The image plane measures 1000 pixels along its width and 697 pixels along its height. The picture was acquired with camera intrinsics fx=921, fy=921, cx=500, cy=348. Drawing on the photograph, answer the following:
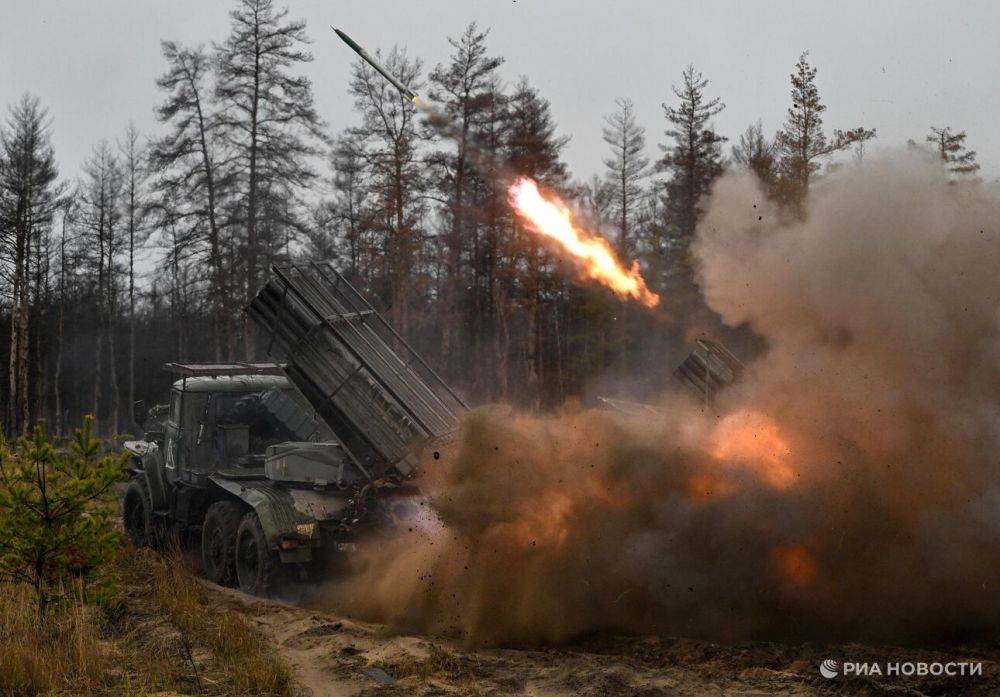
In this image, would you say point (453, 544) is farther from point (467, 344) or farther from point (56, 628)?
point (467, 344)

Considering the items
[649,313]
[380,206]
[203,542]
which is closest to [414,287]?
[380,206]

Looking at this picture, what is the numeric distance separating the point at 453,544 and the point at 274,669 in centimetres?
248

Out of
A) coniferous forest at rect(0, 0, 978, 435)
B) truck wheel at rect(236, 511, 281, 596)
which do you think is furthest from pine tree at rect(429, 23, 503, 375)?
truck wheel at rect(236, 511, 281, 596)

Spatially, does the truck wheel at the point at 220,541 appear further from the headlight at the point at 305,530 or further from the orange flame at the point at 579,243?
the orange flame at the point at 579,243

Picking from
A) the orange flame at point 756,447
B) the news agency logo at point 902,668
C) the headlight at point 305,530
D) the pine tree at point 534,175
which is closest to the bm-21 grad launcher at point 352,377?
the headlight at point 305,530

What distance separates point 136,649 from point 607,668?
14.2 ft

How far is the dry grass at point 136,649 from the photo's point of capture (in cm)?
739

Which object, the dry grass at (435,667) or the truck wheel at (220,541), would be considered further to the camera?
the truck wheel at (220,541)

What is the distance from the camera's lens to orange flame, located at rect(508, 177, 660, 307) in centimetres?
1363

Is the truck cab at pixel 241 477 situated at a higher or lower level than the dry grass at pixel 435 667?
higher

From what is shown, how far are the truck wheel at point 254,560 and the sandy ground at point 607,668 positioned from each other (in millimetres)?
2043

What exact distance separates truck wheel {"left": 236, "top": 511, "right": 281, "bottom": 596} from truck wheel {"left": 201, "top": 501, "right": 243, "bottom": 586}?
28cm

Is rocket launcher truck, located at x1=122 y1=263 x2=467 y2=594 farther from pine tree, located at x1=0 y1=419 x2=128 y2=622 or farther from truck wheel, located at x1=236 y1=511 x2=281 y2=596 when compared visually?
pine tree, located at x1=0 y1=419 x2=128 y2=622

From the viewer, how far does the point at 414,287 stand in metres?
30.1
